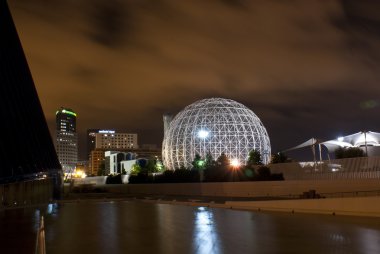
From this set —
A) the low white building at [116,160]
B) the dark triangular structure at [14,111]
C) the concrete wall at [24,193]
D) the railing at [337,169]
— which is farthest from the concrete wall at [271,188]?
the low white building at [116,160]

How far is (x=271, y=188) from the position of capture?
31.3m

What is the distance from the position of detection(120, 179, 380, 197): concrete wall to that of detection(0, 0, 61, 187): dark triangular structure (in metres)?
14.9

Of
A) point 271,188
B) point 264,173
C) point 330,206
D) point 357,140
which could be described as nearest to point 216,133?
point 357,140

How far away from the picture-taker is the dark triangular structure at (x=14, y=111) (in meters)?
20.8

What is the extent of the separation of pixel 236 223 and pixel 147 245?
5.83 m

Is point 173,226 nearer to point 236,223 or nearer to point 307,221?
point 236,223

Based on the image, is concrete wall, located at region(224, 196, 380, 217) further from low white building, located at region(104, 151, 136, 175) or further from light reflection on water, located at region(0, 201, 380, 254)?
low white building, located at region(104, 151, 136, 175)

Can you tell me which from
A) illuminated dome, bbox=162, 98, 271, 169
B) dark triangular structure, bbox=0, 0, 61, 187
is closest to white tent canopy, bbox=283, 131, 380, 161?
illuminated dome, bbox=162, 98, 271, 169

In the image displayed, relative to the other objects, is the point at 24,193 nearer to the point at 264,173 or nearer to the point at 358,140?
the point at 264,173

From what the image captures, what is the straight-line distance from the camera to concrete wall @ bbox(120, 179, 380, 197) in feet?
79.2

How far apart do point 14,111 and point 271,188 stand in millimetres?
17160

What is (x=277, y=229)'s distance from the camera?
46.2ft

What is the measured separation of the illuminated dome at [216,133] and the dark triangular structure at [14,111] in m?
26.8

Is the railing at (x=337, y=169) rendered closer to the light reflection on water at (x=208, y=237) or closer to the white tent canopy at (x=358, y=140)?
the light reflection on water at (x=208, y=237)
